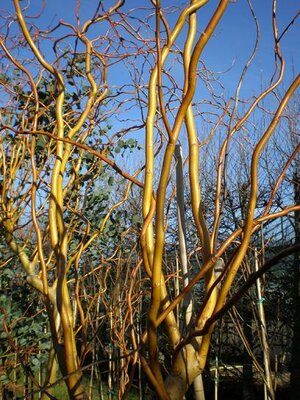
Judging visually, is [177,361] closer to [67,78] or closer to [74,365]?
[74,365]

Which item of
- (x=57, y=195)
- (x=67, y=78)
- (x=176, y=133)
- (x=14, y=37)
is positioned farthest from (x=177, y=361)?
(x=67, y=78)

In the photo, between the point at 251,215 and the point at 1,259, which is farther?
the point at 1,259

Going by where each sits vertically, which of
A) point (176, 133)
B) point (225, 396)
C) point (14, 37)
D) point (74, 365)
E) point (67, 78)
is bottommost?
point (225, 396)

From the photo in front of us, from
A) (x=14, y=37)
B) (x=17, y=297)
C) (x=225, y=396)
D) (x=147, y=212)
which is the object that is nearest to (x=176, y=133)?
(x=147, y=212)

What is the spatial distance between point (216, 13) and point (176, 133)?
0.20 metres

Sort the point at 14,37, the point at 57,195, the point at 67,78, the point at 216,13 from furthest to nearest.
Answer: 1. the point at 67,78
2. the point at 14,37
3. the point at 57,195
4. the point at 216,13

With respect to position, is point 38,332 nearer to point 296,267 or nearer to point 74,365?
point 74,365

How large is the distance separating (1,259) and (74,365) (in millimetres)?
2847

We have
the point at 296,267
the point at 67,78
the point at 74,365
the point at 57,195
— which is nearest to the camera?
the point at 74,365

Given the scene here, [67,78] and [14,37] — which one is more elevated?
[67,78]

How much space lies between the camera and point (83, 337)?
1.04m

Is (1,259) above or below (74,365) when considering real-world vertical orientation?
above

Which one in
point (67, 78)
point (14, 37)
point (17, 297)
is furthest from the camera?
point (17, 297)

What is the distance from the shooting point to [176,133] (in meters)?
0.73
